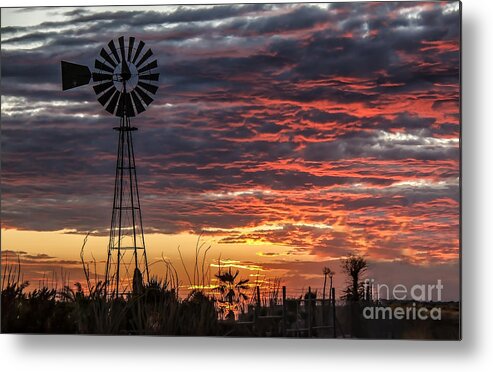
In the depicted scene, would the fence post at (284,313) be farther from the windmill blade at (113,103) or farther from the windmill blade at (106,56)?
the windmill blade at (106,56)

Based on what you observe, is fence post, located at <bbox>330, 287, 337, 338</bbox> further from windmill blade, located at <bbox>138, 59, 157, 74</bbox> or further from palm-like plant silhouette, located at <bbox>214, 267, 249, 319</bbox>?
windmill blade, located at <bbox>138, 59, 157, 74</bbox>

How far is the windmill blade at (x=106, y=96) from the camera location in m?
6.11

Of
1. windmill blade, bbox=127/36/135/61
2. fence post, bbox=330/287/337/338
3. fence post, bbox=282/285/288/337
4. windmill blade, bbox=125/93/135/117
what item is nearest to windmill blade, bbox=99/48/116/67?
windmill blade, bbox=127/36/135/61

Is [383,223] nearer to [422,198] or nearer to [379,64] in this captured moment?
[422,198]

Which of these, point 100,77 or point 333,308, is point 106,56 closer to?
point 100,77

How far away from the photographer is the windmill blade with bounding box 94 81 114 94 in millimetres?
6109

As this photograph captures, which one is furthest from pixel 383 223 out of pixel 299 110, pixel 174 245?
pixel 174 245

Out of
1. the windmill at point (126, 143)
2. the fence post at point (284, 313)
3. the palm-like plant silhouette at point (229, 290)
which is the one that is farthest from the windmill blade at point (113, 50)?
the fence post at point (284, 313)

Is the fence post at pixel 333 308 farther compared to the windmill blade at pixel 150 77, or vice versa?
the windmill blade at pixel 150 77

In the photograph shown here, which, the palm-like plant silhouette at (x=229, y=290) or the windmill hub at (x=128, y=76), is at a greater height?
the windmill hub at (x=128, y=76)

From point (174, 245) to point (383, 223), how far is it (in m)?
1.14

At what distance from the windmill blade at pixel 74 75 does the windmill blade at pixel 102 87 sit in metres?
0.06

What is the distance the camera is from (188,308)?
6016 mm

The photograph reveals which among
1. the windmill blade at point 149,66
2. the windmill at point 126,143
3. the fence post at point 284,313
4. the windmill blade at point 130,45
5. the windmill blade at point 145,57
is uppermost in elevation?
the windmill blade at point 130,45
